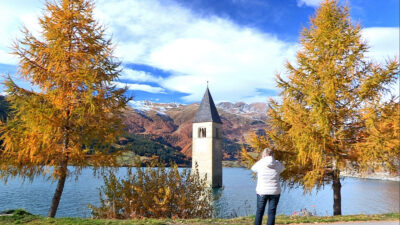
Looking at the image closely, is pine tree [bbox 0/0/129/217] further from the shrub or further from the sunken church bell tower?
the sunken church bell tower

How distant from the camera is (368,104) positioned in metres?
9.89

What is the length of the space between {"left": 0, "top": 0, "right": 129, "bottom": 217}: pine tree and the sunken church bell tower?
38.4m

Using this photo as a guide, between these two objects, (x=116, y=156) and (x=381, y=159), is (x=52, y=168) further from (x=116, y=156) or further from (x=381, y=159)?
(x=381, y=159)

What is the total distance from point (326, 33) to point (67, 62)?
9331mm

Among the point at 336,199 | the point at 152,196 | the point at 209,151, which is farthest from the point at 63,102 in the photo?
the point at 209,151

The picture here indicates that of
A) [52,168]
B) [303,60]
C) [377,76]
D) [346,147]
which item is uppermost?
[303,60]

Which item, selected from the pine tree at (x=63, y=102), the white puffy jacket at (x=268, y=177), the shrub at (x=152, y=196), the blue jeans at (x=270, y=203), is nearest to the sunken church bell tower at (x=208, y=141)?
the shrub at (x=152, y=196)

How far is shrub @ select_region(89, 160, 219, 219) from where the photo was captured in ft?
34.0

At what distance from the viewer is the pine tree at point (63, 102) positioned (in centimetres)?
865

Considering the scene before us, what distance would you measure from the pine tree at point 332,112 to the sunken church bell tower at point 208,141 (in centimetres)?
3638

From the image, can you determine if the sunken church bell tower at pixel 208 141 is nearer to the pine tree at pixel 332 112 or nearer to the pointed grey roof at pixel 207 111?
the pointed grey roof at pixel 207 111

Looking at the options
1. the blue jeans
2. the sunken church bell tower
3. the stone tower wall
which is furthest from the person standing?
the sunken church bell tower

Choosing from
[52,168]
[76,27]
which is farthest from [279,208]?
[76,27]

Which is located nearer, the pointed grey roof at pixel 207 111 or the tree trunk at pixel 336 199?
the tree trunk at pixel 336 199
